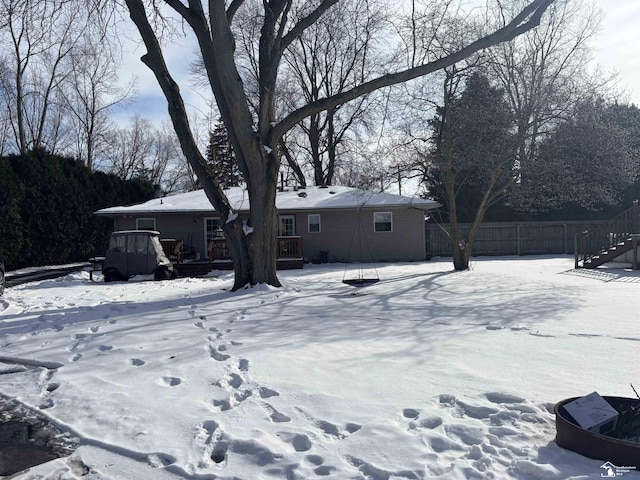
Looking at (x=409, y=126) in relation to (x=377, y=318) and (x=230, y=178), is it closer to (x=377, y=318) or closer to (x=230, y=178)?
(x=377, y=318)

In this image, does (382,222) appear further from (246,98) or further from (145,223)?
(246,98)

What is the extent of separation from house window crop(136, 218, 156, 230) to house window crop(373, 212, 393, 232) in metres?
10.2

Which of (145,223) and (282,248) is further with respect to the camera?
(145,223)

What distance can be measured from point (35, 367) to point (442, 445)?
188 inches

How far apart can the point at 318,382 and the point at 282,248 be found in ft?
54.3

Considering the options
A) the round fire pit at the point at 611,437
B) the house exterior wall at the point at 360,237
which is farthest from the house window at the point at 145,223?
the round fire pit at the point at 611,437

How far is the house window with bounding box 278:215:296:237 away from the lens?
23.8 meters

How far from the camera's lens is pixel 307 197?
82.1 ft

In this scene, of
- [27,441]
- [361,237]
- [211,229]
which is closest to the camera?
[27,441]

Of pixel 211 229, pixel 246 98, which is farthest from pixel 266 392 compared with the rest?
pixel 211 229

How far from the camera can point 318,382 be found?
4980 millimetres

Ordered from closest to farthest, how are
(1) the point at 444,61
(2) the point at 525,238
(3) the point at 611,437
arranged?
(3) the point at 611,437
(1) the point at 444,61
(2) the point at 525,238

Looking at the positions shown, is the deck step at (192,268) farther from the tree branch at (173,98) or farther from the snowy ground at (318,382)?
the snowy ground at (318,382)

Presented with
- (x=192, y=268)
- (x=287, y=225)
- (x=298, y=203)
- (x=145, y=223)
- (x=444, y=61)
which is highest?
(x=444, y=61)
